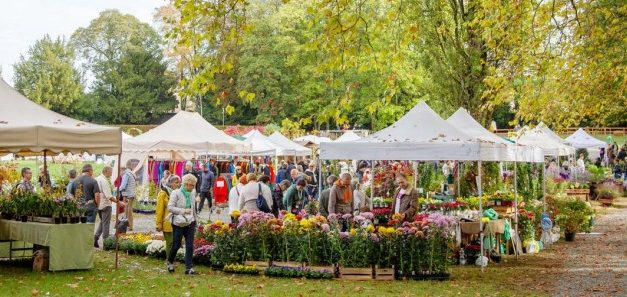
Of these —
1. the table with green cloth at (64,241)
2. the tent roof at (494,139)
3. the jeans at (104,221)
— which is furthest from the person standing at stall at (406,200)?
the jeans at (104,221)

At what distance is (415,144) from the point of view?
557 inches

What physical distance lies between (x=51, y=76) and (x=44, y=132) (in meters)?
79.3

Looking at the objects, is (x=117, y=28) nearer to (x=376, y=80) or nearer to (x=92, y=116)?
(x=92, y=116)

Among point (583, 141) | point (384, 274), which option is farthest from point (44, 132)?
point (583, 141)

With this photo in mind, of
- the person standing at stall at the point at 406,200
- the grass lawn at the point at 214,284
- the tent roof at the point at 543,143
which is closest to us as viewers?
the grass lawn at the point at 214,284

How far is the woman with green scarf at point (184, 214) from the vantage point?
12.6 meters

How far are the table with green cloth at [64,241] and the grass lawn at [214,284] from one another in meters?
0.18

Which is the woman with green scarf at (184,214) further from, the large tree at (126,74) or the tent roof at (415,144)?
the large tree at (126,74)

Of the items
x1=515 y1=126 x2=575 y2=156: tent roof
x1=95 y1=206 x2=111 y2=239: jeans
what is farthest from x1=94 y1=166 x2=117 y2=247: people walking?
x1=515 y1=126 x2=575 y2=156: tent roof

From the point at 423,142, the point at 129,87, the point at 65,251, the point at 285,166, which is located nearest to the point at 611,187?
the point at 285,166

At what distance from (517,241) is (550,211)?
15.3ft

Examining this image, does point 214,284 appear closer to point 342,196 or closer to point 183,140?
point 342,196

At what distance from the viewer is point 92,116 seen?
8325cm

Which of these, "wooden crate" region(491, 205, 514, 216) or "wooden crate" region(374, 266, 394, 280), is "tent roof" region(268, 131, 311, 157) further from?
"wooden crate" region(374, 266, 394, 280)
